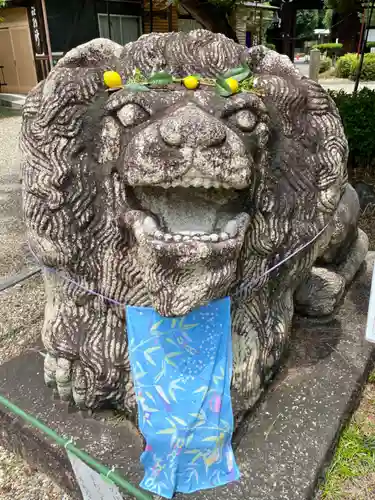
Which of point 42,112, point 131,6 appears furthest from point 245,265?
point 131,6

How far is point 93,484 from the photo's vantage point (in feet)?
5.24

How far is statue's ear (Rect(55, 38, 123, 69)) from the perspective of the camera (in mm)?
1671

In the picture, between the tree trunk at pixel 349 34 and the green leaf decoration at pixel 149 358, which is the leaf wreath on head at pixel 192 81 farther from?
the tree trunk at pixel 349 34

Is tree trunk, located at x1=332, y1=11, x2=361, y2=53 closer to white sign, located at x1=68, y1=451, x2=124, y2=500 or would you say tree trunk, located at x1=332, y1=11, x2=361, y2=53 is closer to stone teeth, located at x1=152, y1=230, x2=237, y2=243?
stone teeth, located at x1=152, y1=230, x2=237, y2=243

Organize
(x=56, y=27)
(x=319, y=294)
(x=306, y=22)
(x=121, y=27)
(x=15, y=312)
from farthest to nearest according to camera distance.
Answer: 1. (x=306, y=22)
2. (x=121, y=27)
3. (x=56, y=27)
4. (x=15, y=312)
5. (x=319, y=294)

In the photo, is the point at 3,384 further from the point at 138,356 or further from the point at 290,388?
the point at 290,388

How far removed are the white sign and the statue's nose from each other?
1.09 m

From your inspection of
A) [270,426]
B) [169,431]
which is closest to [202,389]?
[169,431]

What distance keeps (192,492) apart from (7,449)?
3.14 feet

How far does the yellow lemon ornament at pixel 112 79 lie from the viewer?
60.4 inches

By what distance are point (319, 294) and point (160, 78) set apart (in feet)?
4.92

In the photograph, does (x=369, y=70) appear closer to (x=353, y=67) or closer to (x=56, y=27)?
(x=353, y=67)

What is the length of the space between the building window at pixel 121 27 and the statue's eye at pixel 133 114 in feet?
42.1

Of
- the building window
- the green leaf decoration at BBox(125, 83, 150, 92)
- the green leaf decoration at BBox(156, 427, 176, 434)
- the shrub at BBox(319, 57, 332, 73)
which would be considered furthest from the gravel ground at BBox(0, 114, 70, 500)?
the shrub at BBox(319, 57, 332, 73)
